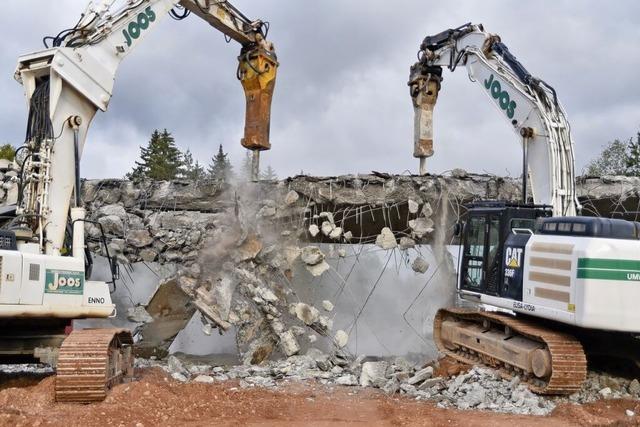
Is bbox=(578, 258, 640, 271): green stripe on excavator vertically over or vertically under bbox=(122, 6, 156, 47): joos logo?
under

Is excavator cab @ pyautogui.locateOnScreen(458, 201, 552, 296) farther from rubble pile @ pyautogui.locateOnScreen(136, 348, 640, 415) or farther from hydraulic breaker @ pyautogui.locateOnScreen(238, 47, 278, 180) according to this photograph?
hydraulic breaker @ pyautogui.locateOnScreen(238, 47, 278, 180)

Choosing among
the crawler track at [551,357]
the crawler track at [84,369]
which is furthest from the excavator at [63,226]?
the crawler track at [551,357]

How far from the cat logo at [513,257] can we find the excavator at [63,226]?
4775mm

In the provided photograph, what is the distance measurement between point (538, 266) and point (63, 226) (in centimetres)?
546

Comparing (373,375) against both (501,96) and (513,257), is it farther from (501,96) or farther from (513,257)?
(501,96)

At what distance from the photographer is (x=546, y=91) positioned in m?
9.26

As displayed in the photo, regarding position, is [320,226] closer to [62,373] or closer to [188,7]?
[188,7]

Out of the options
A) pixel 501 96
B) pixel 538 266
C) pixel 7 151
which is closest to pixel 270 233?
pixel 501 96

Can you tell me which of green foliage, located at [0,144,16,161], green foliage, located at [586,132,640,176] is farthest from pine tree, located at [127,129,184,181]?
green foliage, located at [586,132,640,176]

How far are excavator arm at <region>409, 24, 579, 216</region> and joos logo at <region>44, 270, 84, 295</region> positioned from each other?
5897 mm

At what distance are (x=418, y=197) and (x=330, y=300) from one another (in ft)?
8.45

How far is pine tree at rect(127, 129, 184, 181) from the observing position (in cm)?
4606

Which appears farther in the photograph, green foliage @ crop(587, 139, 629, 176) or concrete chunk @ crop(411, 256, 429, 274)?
green foliage @ crop(587, 139, 629, 176)

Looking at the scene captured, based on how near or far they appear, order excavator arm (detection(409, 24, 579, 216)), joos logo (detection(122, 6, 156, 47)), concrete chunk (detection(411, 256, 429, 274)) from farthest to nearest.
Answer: concrete chunk (detection(411, 256, 429, 274)), excavator arm (detection(409, 24, 579, 216)), joos logo (detection(122, 6, 156, 47))
